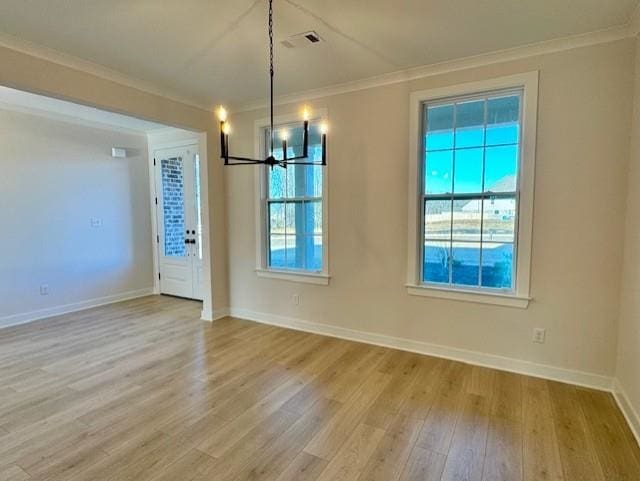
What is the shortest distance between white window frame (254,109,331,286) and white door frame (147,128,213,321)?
2.09 feet

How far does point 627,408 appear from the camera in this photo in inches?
90.4

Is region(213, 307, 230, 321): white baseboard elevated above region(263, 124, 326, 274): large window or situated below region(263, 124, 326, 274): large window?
below

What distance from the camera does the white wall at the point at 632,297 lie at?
2.21 metres

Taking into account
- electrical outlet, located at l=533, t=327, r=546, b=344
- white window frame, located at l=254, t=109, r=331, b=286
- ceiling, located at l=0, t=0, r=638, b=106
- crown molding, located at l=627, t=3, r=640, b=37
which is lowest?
electrical outlet, located at l=533, t=327, r=546, b=344

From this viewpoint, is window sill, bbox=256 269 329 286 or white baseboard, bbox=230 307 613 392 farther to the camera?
window sill, bbox=256 269 329 286

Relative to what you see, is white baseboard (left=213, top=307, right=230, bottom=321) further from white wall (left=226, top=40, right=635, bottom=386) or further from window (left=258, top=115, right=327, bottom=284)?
white wall (left=226, top=40, right=635, bottom=386)

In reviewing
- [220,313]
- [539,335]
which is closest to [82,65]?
[220,313]

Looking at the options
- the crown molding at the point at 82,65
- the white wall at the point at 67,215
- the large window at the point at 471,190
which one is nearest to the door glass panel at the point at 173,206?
the white wall at the point at 67,215

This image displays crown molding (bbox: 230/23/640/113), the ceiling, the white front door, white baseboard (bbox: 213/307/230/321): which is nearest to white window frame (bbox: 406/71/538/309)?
crown molding (bbox: 230/23/640/113)

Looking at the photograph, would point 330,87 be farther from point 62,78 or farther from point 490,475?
point 490,475

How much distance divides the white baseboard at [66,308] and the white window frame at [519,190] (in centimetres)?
450

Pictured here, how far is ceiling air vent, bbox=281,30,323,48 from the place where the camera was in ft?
8.32

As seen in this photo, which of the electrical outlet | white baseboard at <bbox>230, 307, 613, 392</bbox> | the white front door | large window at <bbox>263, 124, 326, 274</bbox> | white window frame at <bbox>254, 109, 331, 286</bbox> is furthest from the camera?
the white front door

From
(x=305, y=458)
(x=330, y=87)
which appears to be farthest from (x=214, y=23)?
(x=305, y=458)
